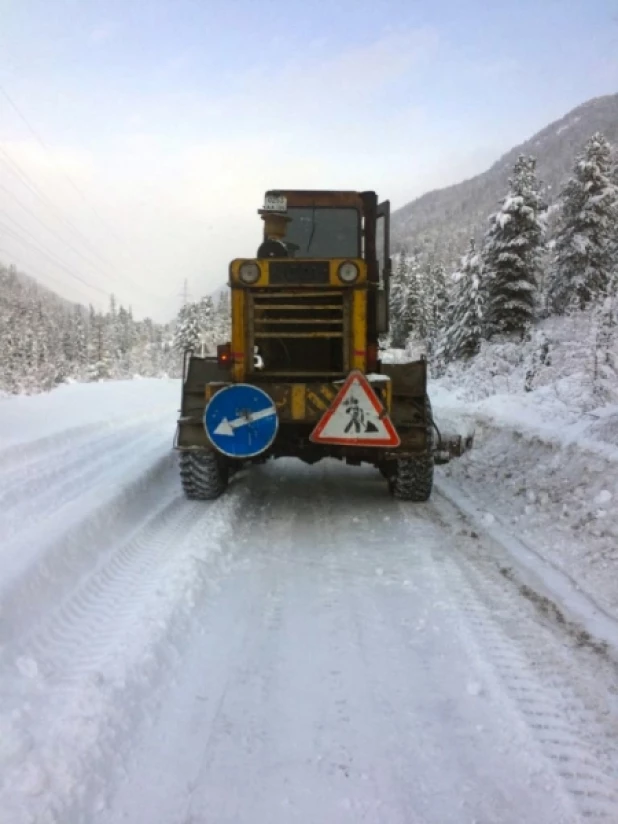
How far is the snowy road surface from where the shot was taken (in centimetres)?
217

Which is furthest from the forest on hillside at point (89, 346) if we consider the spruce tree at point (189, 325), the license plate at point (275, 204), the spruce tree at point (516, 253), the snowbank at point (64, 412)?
the license plate at point (275, 204)

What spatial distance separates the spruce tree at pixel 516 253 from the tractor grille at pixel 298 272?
2234cm

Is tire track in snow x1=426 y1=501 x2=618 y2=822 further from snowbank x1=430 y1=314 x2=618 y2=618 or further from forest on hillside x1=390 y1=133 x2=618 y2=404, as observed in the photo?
forest on hillside x1=390 y1=133 x2=618 y2=404

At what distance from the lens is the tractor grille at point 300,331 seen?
240 inches

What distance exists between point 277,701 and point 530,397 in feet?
31.8

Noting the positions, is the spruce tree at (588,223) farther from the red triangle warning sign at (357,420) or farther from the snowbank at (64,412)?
the red triangle warning sign at (357,420)

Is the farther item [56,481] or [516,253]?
[516,253]

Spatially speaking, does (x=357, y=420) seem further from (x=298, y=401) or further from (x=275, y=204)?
(x=275, y=204)

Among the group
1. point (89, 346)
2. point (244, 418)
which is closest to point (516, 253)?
point (244, 418)

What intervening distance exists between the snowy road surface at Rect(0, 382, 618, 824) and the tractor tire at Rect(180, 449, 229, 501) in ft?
3.30

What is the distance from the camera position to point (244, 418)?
565 centimetres

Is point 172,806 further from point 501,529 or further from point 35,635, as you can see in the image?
point 501,529

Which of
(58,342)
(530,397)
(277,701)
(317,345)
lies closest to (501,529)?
(317,345)

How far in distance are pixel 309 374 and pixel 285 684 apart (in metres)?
3.64
